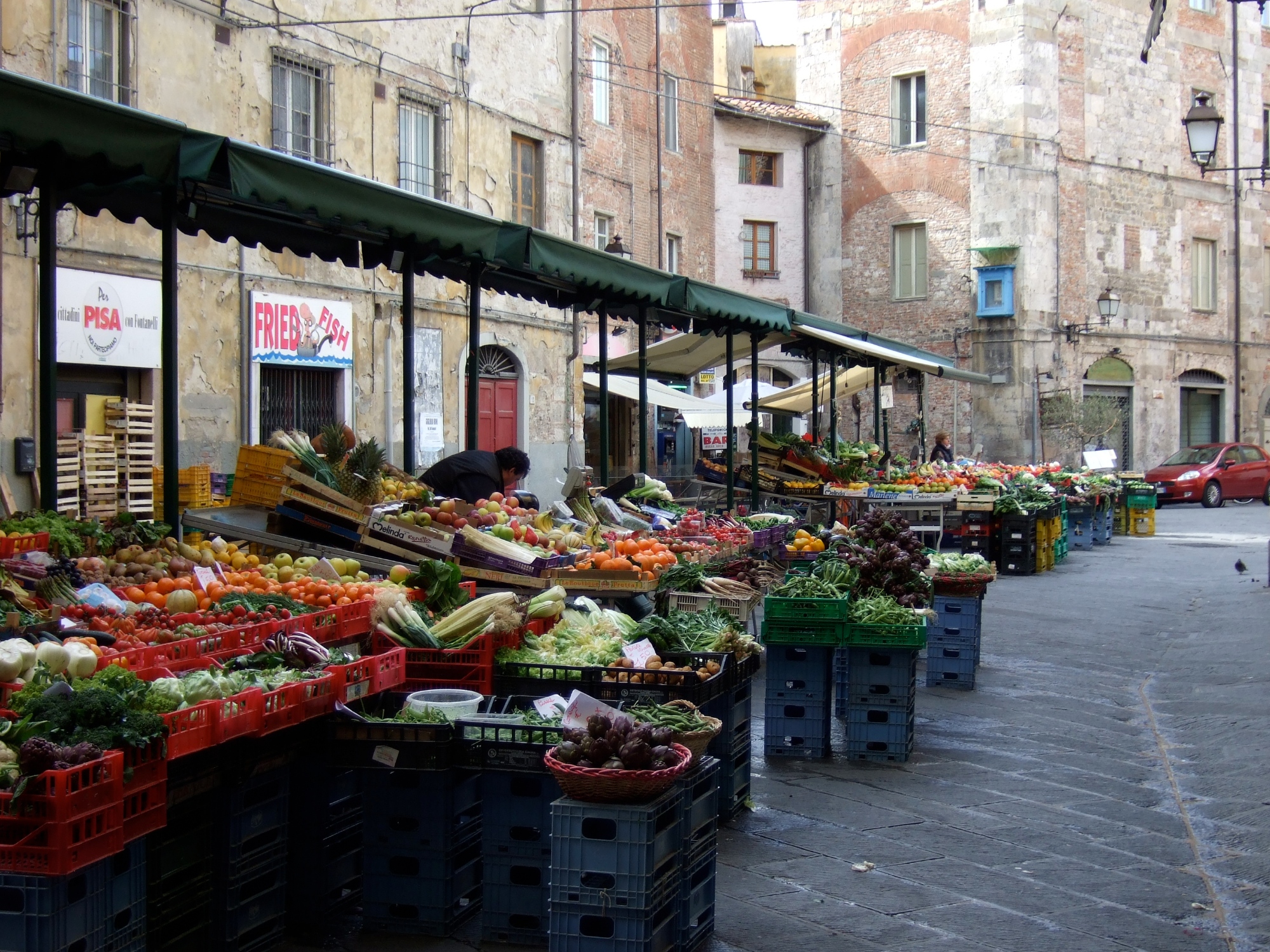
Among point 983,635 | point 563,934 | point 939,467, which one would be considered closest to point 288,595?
point 563,934

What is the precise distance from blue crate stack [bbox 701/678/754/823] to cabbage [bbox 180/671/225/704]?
2.10 meters

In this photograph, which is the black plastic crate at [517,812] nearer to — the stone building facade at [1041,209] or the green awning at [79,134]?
the green awning at [79,134]

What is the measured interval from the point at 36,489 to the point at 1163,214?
31538 millimetres

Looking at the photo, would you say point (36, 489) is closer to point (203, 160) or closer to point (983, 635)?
point (203, 160)

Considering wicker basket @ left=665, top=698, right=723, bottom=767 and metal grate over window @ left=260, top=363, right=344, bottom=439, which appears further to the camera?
metal grate over window @ left=260, top=363, right=344, bottom=439

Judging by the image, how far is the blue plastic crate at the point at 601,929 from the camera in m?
3.87

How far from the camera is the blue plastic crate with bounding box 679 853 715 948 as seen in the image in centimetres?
424

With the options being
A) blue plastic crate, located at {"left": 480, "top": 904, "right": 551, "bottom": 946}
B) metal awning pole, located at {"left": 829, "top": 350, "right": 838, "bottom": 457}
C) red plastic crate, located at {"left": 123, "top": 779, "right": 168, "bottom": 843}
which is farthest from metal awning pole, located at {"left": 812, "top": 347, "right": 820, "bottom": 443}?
red plastic crate, located at {"left": 123, "top": 779, "right": 168, "bottom": 843}

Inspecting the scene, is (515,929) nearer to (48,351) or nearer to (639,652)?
(639,652)

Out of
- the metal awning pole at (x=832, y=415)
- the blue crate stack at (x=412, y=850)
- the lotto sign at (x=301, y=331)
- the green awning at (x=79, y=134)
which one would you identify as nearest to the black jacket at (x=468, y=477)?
the green awning at (x=79, y=134)

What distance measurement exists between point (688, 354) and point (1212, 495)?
1856cm

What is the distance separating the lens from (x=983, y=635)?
11539mm

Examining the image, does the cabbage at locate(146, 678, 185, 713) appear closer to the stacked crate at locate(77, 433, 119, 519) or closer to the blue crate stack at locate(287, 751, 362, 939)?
the blue crate stack at locate(287, 751, 362, 939)

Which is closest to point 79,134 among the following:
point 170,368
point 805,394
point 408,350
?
point 170,368
